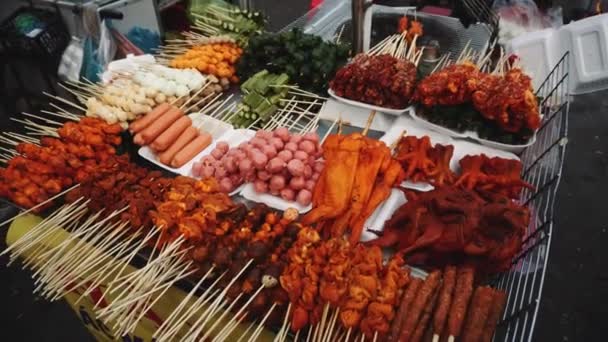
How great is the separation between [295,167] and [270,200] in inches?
12.3

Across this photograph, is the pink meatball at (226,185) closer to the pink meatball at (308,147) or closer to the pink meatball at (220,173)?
the pink meatball at (220,173)

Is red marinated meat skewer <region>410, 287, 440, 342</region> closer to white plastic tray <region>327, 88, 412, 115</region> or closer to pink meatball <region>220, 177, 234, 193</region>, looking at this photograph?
pink meatball <region>220, 177, 234, 193</region>

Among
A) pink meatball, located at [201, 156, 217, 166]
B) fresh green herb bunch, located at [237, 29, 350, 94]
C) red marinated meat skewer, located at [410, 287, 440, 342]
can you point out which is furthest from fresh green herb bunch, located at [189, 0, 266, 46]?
red marinated meat skewer, located at [410, 287, 440, 342]

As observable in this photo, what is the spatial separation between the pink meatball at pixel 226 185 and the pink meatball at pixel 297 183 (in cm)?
47

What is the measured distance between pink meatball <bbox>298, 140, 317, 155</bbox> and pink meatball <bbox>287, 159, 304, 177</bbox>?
190 millimetres

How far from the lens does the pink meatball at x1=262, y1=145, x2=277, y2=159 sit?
2.89 metres

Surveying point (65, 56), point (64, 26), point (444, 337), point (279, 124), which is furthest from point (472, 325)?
point (64, 26)

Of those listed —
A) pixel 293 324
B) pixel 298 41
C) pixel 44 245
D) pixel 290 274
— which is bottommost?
pixel 44 245

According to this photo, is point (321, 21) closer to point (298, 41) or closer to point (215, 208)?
point (298, 41)

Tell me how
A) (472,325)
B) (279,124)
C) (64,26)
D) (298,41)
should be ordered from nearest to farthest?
1. (472,325)
2. (279,124)
3. (298,41)
4. (64,26)

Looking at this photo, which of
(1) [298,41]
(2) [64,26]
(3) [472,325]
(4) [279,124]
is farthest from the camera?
(2) [64,26]

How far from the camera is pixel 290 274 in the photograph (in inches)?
87.8

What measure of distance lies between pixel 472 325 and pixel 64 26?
5.58 m

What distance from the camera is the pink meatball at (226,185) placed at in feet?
9.66
